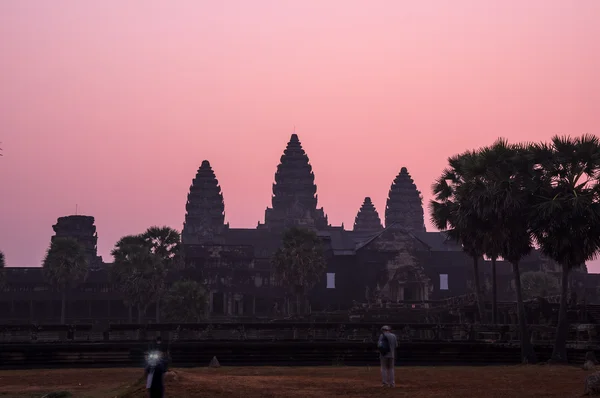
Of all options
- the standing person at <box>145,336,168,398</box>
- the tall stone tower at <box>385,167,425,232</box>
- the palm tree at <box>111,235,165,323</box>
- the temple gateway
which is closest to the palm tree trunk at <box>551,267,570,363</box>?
the standing person at <box>145,336,168,398</box>

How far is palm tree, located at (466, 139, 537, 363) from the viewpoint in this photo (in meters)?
38.3

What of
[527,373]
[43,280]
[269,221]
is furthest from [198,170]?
[527,373]

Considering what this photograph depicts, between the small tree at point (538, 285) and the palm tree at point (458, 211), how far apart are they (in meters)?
48.1

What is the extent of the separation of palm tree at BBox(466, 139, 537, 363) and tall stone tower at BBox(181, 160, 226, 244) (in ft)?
395

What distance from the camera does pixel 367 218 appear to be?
192250 millimetres

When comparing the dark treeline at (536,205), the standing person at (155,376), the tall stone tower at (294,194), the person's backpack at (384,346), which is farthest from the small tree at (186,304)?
the tall stone tower at (294,194)

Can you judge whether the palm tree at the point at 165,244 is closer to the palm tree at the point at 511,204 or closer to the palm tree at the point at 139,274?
the palm tree at the point at 139,274

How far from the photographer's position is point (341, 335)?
47.6m

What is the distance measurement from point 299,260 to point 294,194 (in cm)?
6897

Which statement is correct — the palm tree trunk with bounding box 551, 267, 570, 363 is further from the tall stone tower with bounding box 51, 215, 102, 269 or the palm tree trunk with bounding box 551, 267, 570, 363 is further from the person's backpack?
the tall stone tower with bounding box 51, 215, 102, 269

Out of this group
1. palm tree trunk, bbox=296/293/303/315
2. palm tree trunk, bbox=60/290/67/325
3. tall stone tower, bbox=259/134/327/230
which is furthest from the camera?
tall stone tower, bbox=259/134/327/230

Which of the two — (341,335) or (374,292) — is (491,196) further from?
(374,292)

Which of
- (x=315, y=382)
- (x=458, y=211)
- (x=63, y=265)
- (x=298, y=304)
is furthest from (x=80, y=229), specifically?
(x=315, y=382)

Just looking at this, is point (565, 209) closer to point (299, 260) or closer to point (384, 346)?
→ point (384, 346)
